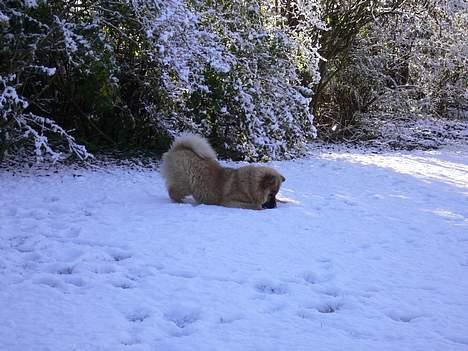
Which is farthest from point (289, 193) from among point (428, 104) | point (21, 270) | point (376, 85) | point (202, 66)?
point (428, 104)

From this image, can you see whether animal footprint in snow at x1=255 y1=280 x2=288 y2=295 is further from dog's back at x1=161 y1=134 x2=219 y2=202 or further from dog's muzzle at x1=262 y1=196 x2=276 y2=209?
dog's back at x1=161 y1=134 x2=219 y2=202

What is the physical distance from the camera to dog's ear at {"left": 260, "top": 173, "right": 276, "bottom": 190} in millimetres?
7188

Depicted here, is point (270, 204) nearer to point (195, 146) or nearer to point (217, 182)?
point (217, 182)

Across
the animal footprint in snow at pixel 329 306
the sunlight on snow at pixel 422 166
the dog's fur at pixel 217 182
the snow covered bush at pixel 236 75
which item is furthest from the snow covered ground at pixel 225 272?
the snow covered bush at pixel 236 75

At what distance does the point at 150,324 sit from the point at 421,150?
13.5 meters

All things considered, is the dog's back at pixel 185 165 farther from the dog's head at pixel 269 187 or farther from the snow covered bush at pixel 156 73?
the snow covered bush at pixel 156 73

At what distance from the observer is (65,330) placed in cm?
342

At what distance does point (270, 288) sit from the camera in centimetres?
431

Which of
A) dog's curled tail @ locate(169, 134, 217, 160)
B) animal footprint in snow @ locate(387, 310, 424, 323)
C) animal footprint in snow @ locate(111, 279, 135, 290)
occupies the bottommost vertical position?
animal footprint in snow @ locate(111, 279, 135, 290)

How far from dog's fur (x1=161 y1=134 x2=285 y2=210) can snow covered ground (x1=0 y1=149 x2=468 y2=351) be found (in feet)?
0.97

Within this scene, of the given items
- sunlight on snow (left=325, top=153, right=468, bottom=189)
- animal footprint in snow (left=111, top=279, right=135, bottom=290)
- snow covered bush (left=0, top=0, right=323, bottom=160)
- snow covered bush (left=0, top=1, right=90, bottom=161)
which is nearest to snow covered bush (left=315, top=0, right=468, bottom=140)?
sunlight on snow (left=325, top=153, right=468, bottom=189)

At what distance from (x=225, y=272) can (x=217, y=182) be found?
2839 millimetres

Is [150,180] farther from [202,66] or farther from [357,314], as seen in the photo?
[357,314]

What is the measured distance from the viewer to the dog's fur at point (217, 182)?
718 centimetres
